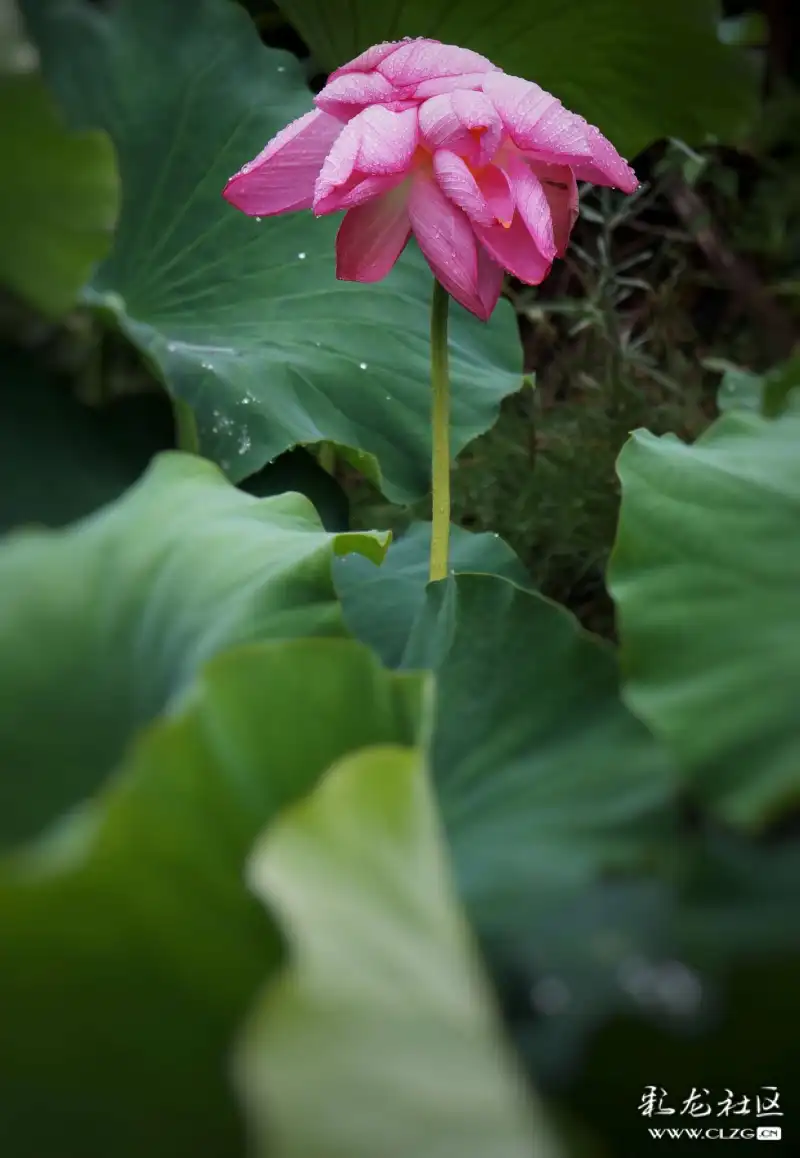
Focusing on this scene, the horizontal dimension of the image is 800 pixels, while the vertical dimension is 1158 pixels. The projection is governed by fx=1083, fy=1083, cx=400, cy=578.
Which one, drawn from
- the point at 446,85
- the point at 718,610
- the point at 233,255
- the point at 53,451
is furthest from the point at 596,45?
the point at 718,610

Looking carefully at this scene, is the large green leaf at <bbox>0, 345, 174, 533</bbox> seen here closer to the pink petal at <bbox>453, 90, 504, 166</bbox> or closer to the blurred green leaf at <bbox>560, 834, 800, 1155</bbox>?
the pink petal at <bbox>453, 90, 504, 166</bbox>

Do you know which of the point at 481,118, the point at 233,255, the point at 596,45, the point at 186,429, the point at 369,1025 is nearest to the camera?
the point at 369,1025

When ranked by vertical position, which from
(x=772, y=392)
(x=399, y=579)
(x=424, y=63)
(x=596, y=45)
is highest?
(x=424, y=63)

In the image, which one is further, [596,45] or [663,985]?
[596,45]

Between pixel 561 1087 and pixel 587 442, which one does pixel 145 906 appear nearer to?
pixel 561 1087

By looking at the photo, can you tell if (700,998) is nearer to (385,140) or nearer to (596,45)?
(385,140)

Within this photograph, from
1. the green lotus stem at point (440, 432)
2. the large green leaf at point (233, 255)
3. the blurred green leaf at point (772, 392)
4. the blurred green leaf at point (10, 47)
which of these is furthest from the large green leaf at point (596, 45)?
the blurred green leaf at point (10, 47)

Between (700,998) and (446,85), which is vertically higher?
(446,85)

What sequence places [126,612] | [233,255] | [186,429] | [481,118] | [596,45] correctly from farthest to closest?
[596,45]
[233,255]
[186,429]
[481,118]
[126,612]
